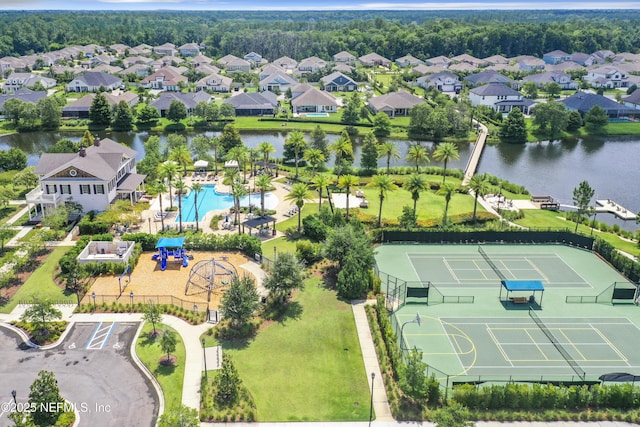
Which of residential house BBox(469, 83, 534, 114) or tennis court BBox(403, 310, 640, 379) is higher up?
residential house BBox(469, 83, 534, 114)

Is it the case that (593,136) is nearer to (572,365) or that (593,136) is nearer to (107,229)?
(572,365)

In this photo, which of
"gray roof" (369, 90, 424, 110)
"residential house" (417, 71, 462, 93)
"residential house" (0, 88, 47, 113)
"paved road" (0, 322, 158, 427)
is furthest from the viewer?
"residential house" (417, 71, 462, 93)

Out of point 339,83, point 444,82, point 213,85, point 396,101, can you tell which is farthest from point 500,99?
point 213,85

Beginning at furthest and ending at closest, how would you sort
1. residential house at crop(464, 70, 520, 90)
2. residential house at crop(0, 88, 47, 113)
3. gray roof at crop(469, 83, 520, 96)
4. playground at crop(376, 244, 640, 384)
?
residential house at crop(464, 70, 520, 90) < gray roof at crop(469, 83, 520, 96) < residential house at crop(0, 88, 47, 113) < playground at crop(376, 244, 640, 384)

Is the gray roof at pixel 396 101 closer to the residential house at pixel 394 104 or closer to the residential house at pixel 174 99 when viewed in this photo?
the residential house at pixel 394 104

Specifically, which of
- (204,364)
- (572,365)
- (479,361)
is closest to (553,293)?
(572,365)

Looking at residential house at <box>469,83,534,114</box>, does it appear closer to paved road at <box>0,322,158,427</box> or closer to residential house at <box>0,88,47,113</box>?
residential house at <box>0,88,47,113</box>

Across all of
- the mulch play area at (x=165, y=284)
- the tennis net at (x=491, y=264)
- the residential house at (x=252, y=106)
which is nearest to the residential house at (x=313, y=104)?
the residential house at (x=252, y=106)

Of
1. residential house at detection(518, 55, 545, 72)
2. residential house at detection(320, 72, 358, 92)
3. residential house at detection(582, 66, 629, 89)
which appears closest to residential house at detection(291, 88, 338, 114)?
residential house at detection(320, 72, 358, 92)
